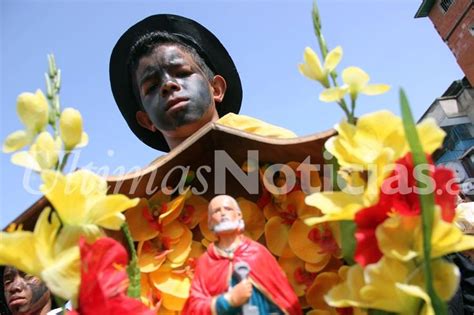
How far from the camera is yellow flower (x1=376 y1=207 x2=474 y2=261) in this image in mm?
632

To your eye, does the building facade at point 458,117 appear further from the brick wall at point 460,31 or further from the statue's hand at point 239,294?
the statue's hand at point 239,294

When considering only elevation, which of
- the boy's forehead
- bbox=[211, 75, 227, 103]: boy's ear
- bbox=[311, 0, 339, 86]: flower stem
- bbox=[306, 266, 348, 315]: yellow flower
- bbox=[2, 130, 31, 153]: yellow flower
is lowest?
bbox=[306, 266, 348, 315]: yellow flower

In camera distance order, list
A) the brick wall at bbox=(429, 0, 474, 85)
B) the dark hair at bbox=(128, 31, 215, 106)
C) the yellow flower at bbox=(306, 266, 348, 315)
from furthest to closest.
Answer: the brick wall at bbox=(429, 0, 474, 85) → the dark hair at bbox=(128, 31, 215, 106) → the yellow flower at bbox=(306, 266, 348, 315)

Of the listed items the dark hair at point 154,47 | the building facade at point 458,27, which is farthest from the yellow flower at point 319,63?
the building facade at point 458,27

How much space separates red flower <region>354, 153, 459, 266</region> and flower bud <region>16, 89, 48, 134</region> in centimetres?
54

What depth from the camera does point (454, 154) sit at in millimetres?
9055

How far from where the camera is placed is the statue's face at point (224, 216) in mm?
830

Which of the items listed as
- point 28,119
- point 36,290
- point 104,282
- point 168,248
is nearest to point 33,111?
point 28,119

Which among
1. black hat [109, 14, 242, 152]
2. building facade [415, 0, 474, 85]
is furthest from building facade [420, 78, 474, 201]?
black hat [109, 14, 242, 152]

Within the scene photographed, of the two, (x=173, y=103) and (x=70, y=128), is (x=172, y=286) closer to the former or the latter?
(x=70, y=128)

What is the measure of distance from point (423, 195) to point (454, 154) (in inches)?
369

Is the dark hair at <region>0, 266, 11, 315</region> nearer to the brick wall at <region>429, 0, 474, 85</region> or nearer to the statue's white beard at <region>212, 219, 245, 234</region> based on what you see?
the statue's white beard at <region>212, 219, 245, 234</region>

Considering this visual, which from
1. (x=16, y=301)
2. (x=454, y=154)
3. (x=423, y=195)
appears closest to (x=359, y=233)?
(x=423, y=195)

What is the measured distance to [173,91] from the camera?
4.27ft
